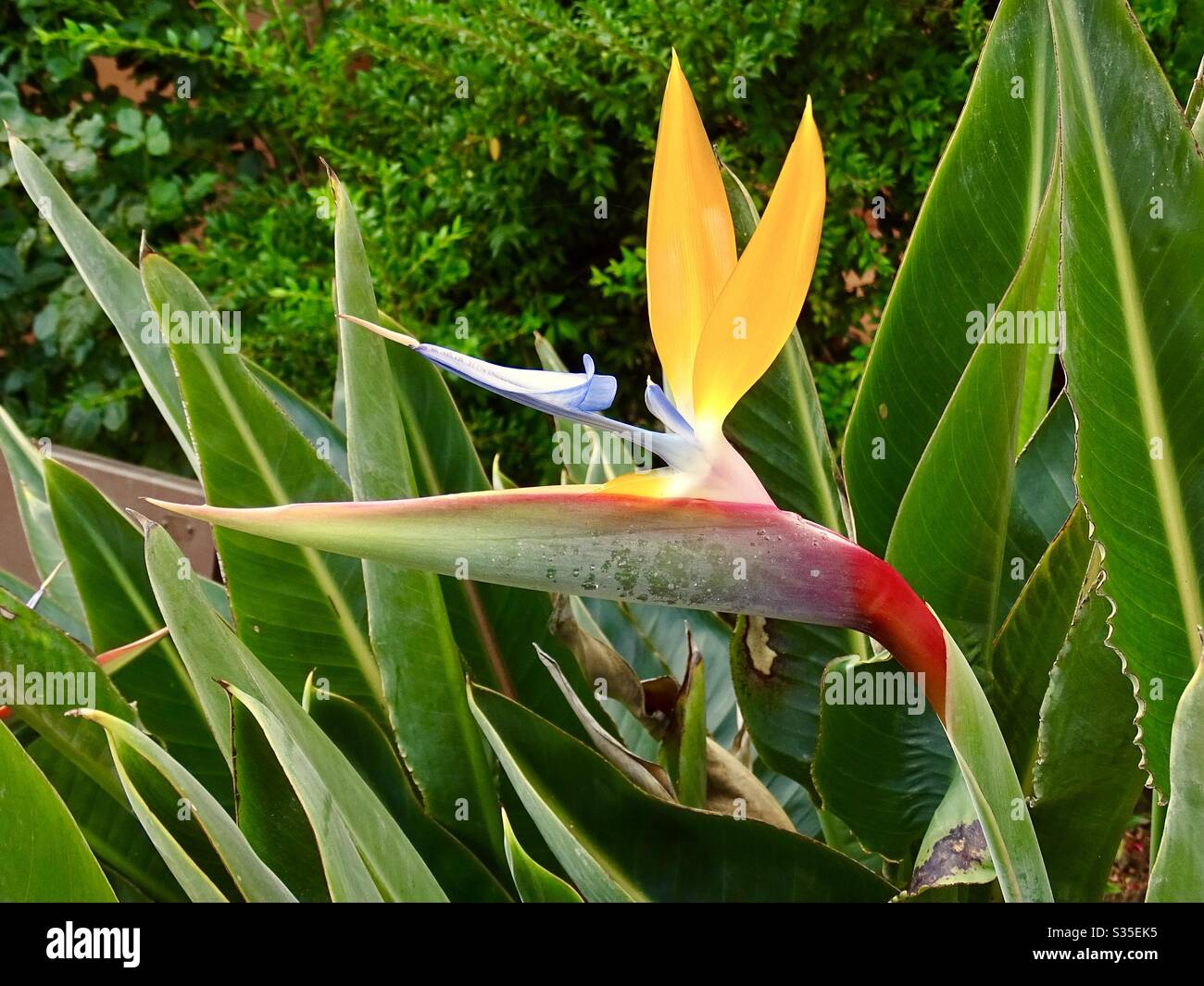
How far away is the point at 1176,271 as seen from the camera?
395 mm

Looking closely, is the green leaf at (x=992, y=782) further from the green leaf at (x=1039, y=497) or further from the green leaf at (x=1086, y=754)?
the green leaf at (x=1039, y=497)

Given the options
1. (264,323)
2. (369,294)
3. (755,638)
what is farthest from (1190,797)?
(264,323)

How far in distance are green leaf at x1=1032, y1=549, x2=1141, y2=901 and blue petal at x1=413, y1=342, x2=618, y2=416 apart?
0.20 metres

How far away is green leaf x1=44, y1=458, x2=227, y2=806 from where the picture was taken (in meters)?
0.62

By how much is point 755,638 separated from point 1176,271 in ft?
0.82

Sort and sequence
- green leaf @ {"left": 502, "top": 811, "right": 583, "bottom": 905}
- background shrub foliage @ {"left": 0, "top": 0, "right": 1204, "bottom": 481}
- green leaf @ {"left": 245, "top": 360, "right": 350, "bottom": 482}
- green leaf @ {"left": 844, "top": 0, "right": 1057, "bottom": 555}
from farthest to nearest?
background shrub foliage @ {"left": 0, "top": 0, "right": 1204, "bottom": 481} < green leaf @ {"left": 245, "top": 360, "right": 350, "bottom": 482} < green leaf @ {"left": 844, "top": 0, "right": 1057, "bottom": 555} < green leaf @ {"left": 502, "top": 811, "right": 583, "bottom": 905}

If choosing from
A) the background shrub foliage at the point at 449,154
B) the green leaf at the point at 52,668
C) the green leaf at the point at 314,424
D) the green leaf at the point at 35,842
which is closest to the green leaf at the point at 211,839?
the green leaf at the point at 35,842

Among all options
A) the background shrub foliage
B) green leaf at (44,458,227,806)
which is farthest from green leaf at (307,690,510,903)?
the background shrub foliage

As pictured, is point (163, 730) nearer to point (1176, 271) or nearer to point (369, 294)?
point (369, 294)

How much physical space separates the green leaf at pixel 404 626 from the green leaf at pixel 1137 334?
0.91ft

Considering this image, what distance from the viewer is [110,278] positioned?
600 millimetres

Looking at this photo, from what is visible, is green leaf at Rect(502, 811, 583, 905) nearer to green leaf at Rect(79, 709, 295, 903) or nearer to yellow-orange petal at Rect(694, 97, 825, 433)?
green leaf at Rect(79, 709, 295, 903)

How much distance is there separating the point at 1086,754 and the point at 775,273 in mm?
253

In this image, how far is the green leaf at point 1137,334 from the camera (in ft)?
1.23
